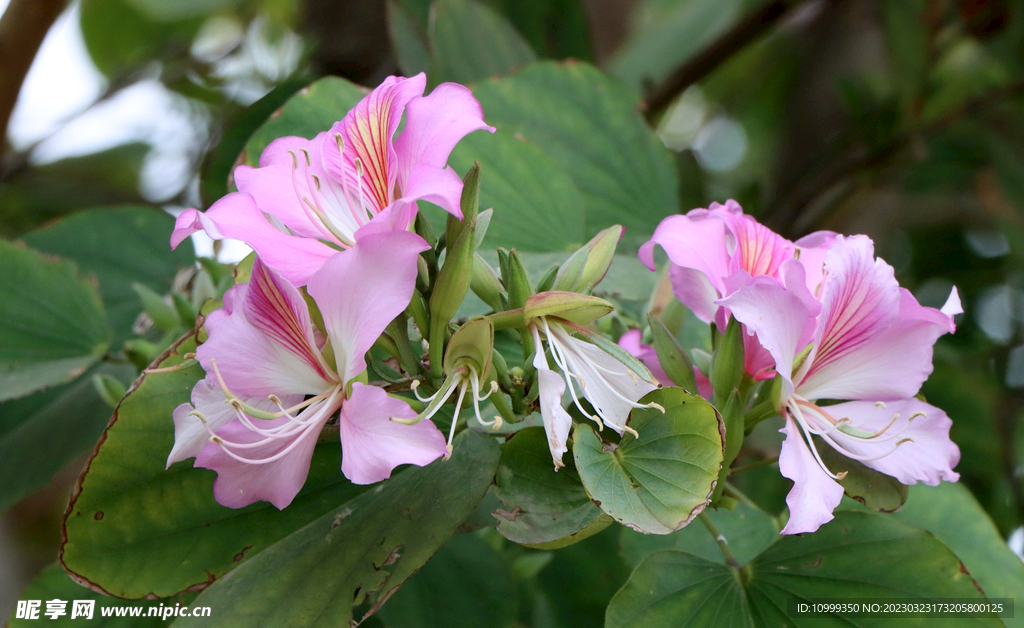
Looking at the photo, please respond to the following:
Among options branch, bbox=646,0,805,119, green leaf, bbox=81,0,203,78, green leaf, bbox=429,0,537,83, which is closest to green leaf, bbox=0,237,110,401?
green leaf, bbox=429,0,537,83

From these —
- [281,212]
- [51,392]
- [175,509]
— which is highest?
[281,212]

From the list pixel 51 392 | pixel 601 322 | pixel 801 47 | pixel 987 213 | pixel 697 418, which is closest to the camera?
pixel 697 418

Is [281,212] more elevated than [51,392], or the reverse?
[281,212]

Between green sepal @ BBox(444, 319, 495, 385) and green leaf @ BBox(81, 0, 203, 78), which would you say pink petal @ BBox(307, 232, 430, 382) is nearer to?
green sepal @ BBox(444, 319, 495, 385)

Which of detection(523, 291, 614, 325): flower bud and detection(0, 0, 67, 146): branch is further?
detection(0, 0, 67, 146): branch

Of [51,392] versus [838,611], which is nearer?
[838,611]

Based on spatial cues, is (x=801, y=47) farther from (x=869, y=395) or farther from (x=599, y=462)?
(x=599, y=462)

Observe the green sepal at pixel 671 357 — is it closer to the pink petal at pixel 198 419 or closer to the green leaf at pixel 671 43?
the pink petal at pixel 198 419

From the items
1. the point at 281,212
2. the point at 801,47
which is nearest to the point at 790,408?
the point at 281,212
